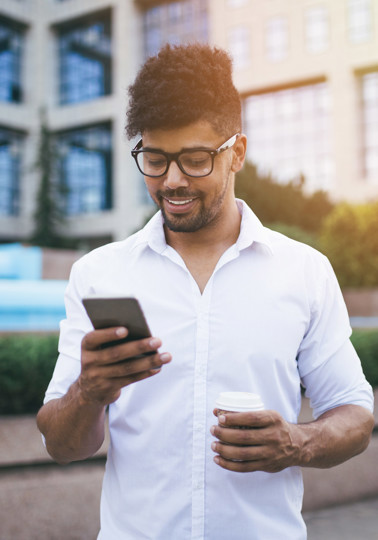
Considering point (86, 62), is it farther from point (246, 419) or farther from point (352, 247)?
point (246, 419)

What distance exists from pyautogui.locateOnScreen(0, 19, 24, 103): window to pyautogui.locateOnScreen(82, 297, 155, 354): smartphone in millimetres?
36430

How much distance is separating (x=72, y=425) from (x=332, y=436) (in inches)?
28.4

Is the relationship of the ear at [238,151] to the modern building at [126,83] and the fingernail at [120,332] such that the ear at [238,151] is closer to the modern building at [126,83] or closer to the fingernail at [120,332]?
the fingernail at [120,332]

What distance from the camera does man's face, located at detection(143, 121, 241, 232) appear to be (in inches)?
74.4

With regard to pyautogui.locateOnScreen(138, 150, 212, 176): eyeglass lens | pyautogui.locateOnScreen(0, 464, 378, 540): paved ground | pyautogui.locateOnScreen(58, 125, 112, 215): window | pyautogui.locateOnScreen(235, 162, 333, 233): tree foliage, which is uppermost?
pyautogui.locateOnScreen(58, 125, 112, 215): window

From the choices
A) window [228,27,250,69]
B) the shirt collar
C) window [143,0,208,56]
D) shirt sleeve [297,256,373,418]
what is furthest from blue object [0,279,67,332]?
window [143,0,208,56]

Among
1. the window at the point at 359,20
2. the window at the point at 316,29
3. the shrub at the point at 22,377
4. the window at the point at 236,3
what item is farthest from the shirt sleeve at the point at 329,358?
the window at the point at 236,3

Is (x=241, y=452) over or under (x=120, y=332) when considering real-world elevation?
under

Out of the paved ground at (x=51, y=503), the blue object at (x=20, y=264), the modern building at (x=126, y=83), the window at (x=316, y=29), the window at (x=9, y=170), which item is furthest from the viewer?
the window at (x=9, y=170)

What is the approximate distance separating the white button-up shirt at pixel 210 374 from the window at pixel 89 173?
112 ft

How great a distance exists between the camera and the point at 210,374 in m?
1.81

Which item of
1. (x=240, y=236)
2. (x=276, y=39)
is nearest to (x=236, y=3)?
(x=276, y=39)

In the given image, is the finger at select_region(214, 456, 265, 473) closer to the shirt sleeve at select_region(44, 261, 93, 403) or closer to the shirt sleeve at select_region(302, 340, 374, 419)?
the shirt sleeve at select_region(302, 340, 374, 419)

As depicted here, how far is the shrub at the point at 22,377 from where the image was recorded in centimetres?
453
